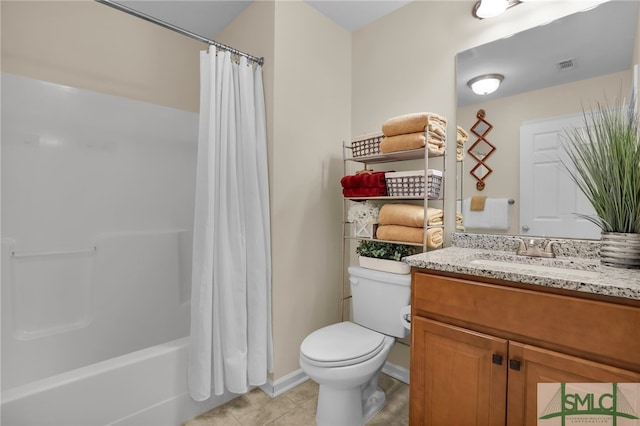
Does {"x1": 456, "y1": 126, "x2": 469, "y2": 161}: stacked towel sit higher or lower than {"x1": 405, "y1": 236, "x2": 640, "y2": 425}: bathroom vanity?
higher

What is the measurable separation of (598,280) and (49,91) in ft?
9.02

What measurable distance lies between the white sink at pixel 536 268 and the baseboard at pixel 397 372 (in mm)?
1001

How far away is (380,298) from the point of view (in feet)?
5.67

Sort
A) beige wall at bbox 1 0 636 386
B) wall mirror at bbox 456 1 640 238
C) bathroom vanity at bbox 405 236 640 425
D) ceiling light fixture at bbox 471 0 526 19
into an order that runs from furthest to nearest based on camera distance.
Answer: beige wall at bbox 1 0 636 386 < ceiling light fixture at bbox 471 0 526 19 < wall mirror at bbox 456 1 640 238 < bathroom vanity at bbox 405 236 640 425

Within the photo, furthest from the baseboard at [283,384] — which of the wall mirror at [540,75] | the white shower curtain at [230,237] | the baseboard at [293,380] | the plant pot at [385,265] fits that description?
the wall mirror at [540,75]

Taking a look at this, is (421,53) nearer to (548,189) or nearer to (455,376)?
(548,189)

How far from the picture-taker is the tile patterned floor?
5.15ft

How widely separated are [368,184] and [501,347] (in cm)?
108

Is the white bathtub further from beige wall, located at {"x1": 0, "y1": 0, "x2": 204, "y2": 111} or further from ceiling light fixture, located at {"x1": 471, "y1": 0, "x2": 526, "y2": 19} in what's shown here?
ceiling light fixture, located at {"x1": 471, "y1": 0, "x2": 526, "y2": 19}

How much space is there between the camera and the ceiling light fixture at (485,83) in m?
1.61

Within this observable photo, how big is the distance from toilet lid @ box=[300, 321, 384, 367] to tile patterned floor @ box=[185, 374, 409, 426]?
0.41 metres

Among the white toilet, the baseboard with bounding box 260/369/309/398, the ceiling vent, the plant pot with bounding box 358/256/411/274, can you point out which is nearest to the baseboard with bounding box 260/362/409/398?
the baseboard with bounding box 260/369/309/398

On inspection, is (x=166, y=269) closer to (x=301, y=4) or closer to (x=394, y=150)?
(x=394, y=150)

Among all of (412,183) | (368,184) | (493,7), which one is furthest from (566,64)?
(368,184)
